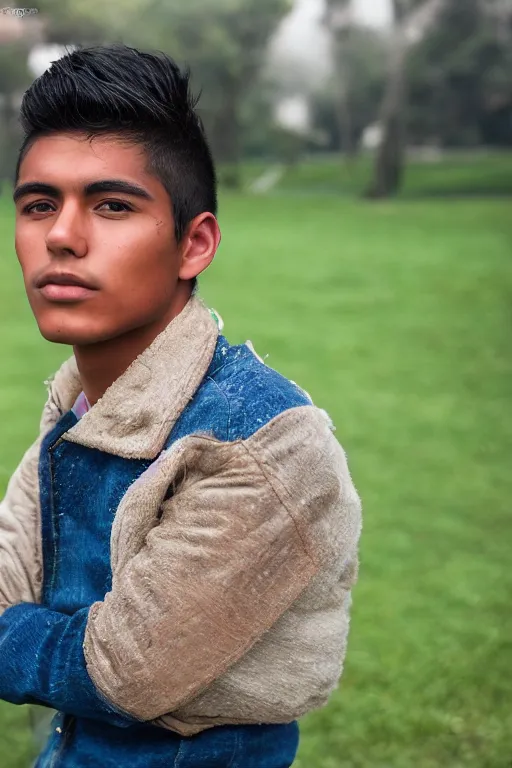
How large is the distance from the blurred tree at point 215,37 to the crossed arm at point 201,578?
33.0 feet

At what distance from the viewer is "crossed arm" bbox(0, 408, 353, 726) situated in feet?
3.39

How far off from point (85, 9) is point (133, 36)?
21.4 inches

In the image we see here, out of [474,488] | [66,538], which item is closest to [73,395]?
[66,538]

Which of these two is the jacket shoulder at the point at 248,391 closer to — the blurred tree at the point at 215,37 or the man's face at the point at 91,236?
the man's face at the point at 91,236

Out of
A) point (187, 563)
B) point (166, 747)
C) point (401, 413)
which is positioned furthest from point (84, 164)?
point (401, 413)

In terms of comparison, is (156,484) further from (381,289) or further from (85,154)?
(381,289)

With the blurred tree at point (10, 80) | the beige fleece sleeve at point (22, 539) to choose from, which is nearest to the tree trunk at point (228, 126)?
the blurred tree at point (10, 80)

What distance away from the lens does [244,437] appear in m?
1.06

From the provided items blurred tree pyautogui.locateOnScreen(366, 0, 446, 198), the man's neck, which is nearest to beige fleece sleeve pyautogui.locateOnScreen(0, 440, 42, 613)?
the man's neck

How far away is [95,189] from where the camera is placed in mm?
1106

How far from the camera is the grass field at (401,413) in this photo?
2449 mm

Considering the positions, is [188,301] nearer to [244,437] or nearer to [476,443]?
[244,437]

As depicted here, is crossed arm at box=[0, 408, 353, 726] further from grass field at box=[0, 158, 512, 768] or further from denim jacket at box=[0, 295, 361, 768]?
grass field at box=[0, 158, 512, 768]

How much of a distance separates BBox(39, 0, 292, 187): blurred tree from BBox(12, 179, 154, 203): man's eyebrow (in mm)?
9898
